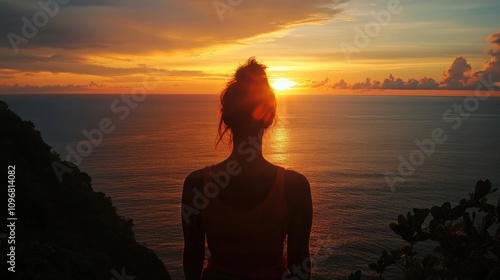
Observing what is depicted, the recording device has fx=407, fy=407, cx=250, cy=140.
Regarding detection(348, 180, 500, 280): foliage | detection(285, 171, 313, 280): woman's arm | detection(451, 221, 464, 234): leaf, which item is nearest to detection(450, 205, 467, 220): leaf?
detection(348, 180, 500, 280): foliage

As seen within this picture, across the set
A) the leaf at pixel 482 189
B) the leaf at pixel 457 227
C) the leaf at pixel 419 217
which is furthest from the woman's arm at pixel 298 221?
the leaf at pixel 482 189

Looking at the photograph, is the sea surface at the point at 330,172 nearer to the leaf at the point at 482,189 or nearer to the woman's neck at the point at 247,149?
the woman's neck at the point at 247,149

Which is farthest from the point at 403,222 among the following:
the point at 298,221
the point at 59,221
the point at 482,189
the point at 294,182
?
the point at 59,221

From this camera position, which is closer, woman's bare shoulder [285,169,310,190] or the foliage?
woman's bare shoulder [285,169,310,190]

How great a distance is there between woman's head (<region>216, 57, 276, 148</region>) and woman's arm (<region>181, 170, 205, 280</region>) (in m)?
0.39

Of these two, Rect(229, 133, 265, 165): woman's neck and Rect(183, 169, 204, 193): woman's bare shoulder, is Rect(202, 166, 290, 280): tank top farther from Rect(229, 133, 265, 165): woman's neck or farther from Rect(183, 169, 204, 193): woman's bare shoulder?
Rect(229, 133, 265, 165): woman's neck

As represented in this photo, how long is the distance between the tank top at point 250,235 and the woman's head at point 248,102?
0.33m

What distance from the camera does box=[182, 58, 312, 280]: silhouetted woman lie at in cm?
242

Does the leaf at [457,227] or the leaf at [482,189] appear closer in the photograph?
the leaf at [457,227]

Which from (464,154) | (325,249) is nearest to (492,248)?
(325,249)

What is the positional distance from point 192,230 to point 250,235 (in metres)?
0.44

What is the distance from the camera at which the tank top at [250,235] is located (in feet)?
7.93

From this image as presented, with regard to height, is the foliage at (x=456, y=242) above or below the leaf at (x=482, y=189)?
below

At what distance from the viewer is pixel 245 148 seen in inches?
100.0
